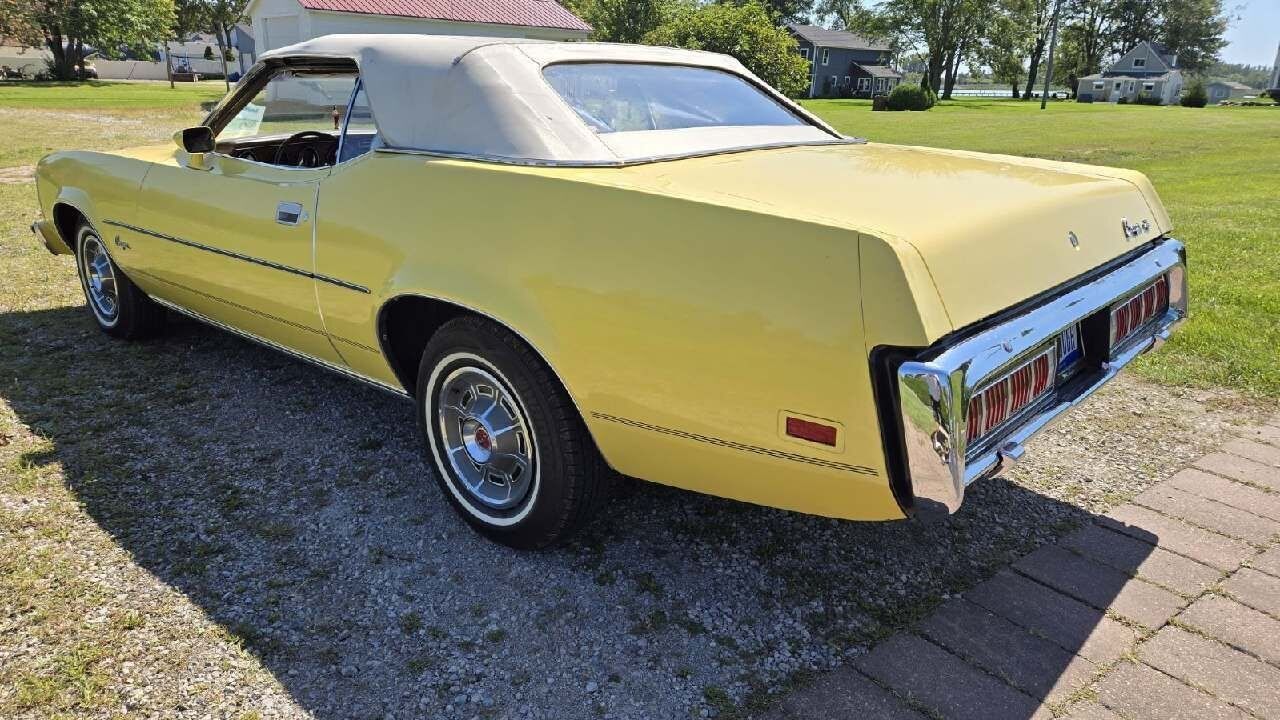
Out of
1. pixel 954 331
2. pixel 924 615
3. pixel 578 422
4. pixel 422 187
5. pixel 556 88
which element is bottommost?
pixel 924 615

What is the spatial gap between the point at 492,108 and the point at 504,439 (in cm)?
102

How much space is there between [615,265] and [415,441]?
170 centimetres

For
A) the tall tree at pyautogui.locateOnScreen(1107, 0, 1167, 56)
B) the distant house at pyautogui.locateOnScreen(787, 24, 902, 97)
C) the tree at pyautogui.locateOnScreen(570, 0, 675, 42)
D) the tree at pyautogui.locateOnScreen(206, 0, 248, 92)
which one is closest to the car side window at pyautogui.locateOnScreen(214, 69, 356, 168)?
the tree at pyautogui.locateOnScreen(570, 0, 675, 42)

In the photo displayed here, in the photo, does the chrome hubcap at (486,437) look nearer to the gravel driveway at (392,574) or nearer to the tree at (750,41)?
the gravel driveway at (392,574)

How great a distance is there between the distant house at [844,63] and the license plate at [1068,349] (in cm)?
6753

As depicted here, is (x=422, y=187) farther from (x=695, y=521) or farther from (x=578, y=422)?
(x=695, y=521)

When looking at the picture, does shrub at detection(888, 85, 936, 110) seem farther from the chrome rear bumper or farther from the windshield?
the chrome rear bumper

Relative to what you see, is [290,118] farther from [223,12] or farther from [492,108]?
[223,12]

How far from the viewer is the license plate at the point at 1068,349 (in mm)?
2480

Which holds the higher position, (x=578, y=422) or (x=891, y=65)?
(x=891, y=65)

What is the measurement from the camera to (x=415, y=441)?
11.6 ft

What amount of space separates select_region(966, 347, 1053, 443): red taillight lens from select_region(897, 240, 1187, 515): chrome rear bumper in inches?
1.4

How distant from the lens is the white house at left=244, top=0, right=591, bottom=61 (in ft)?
75.9

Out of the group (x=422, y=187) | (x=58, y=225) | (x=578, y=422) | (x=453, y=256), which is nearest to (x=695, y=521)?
(x=578, y=422)
